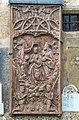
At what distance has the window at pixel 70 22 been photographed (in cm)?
1051

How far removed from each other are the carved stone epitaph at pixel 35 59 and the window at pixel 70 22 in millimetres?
293

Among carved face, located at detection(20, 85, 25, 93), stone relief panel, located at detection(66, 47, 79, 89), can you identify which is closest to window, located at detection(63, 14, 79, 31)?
stone relief panel, located at detection(66, 47, 79, 89)

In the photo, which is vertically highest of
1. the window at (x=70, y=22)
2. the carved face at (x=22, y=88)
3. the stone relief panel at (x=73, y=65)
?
the window at (x=70, y=22)

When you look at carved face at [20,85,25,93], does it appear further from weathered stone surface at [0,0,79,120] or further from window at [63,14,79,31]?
window at [63,14,79,31]

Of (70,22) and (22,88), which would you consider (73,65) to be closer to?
(70,22)

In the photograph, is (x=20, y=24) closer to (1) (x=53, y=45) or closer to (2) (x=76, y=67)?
(1) (x=53, y=45)

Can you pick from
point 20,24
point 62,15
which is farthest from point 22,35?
point 62,15

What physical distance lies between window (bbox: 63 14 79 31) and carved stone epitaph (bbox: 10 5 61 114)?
29 centimetres

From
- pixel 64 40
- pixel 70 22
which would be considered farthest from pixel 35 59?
pixel 70 22

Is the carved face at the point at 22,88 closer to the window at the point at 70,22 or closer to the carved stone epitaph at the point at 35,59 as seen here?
the carved stone epitaph at the point at 35,59

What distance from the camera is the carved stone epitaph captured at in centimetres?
1009

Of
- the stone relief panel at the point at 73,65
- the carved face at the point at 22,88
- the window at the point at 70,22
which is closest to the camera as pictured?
the carved face at the point at 22,88

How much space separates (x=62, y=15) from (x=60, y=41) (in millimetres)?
604

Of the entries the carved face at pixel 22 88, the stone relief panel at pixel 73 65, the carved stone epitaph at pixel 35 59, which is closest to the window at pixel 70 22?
the carved stone epitaph at pixel 35 59
